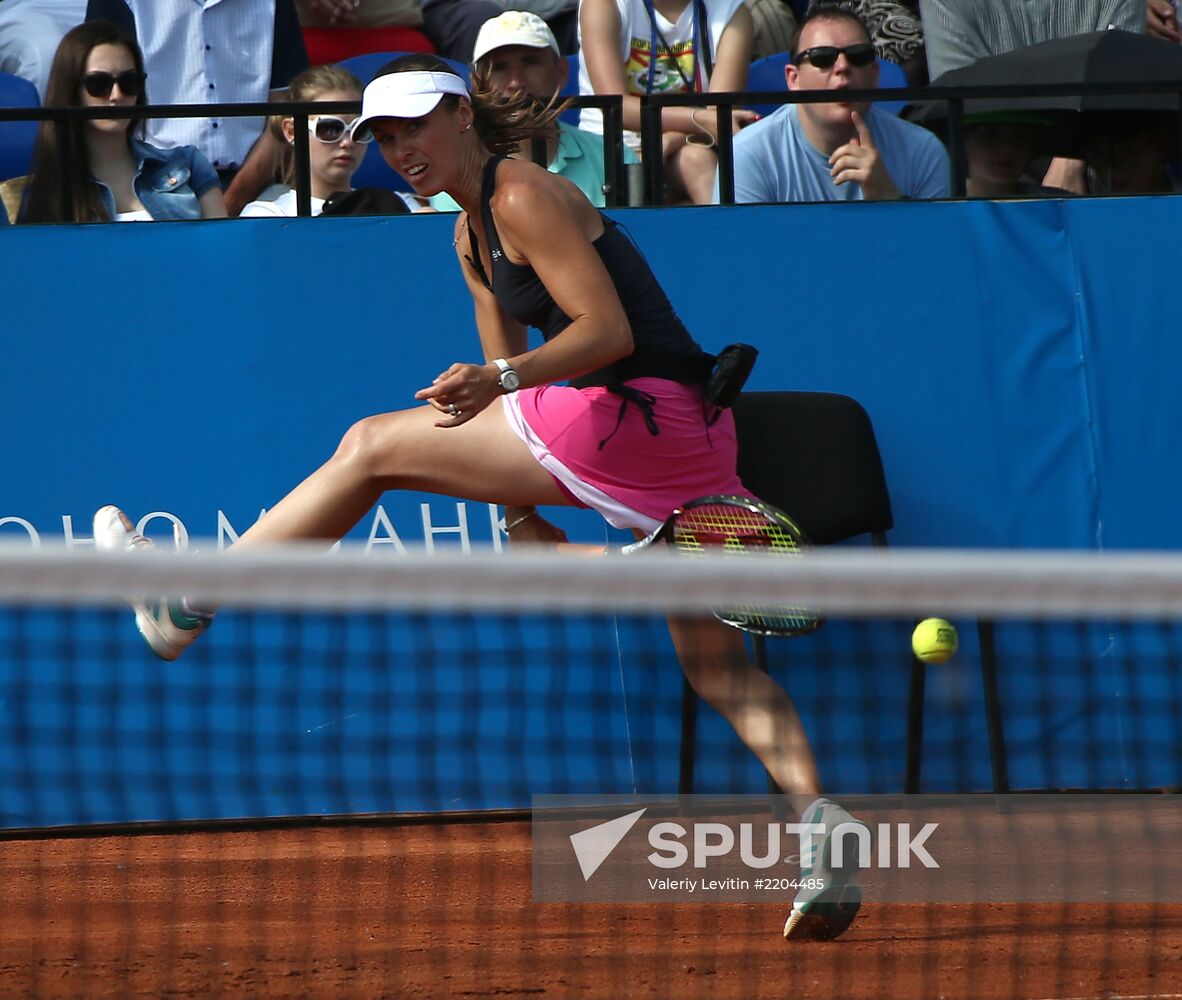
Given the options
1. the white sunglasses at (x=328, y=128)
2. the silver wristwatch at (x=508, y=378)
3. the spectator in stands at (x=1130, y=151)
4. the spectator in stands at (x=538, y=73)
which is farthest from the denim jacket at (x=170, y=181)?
the spectator in stands at (x=1130, y=151)

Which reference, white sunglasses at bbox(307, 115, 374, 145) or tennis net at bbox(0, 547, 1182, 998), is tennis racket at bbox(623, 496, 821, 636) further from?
white sunglasses at bbox(307, 115, 374, 145)

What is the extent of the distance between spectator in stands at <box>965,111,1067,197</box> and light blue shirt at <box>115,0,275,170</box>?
93.6 inches

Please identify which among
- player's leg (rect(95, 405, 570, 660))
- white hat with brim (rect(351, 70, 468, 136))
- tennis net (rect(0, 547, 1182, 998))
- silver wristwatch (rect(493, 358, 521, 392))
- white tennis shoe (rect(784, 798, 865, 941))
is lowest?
tennis net (rect(0, 547, 1182, 998))

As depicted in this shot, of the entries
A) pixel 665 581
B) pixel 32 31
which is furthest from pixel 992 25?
pixel 665 581

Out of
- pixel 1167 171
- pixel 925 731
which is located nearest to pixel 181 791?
pixel 925 731

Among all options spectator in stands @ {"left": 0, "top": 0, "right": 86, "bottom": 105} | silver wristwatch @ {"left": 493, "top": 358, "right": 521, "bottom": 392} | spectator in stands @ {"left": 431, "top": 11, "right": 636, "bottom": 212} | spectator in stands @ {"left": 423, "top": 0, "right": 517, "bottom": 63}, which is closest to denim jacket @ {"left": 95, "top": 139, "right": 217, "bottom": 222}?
spectator in stands @ {"left": 431, "top": 11, "right": 636, "bottom": 212}

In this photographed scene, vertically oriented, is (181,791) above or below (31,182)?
below

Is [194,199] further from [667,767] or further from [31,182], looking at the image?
[667,767]

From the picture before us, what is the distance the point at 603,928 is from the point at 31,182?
2807 mm

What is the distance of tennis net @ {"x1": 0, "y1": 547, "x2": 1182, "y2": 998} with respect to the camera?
3574 mm

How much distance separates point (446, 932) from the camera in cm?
357

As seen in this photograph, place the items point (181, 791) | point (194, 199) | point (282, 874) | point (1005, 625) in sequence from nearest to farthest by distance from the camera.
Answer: point (282, 874) < point (181, 791) < point (1005, 625) < point (194, 199)

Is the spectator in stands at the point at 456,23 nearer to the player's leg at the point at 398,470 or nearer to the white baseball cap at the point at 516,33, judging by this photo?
the white baseball cap at the point at 516,33

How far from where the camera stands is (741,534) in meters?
3.69
